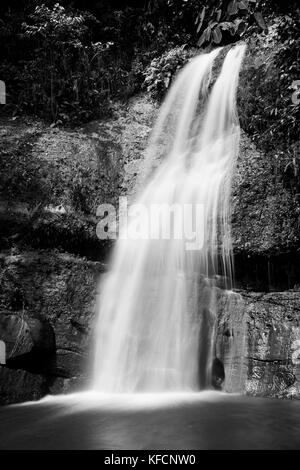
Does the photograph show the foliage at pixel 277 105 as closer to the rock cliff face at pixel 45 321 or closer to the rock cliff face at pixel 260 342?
the rock cliff face at pixel 260 342

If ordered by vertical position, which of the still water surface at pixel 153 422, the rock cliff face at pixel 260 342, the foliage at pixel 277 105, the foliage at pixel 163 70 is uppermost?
the foliage at pixel 163 70

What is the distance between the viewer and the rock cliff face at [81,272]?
5.44 meters

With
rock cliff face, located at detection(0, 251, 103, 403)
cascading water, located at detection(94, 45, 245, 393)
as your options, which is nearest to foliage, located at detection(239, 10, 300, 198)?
cascading water, located at detection(94, 45, 245, 393)

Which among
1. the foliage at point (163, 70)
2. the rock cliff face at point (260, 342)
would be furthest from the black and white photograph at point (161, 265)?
the foliage at point (163, 70)

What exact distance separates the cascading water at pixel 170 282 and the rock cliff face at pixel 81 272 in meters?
0.23

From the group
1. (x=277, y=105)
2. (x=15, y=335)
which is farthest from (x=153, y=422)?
(x=277, y=105)

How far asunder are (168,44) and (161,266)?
725 centimetres

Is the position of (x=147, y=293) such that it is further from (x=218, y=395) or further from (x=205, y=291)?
(x=218, y=395)

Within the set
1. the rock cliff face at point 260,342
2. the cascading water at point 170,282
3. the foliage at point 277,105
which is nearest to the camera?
the rock cliff face at point 260,342

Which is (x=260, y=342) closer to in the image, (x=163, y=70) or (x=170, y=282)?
(x=170, y=282)

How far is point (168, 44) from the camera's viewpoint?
35.6 ft

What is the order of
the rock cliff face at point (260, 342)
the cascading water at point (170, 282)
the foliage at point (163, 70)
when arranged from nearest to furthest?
the rock cliff face at point (260, 342)
the cascading water at point (170, 282)
the foliage at point (163, 70)

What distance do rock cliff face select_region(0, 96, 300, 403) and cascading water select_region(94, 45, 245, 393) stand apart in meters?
0.23

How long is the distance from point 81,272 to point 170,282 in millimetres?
1427
